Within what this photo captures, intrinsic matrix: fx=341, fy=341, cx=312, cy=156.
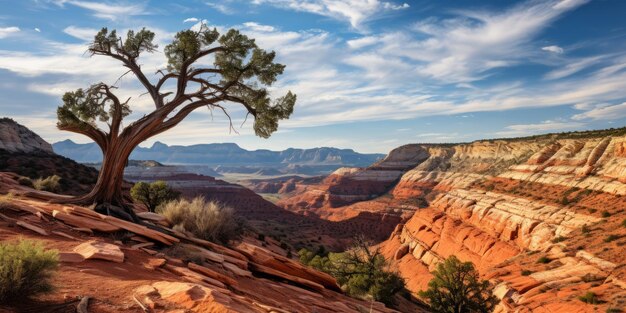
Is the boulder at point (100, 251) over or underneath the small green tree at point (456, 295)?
over

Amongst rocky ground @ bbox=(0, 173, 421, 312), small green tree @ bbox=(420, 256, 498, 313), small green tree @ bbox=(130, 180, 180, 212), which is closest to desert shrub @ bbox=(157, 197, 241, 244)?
rocky ground @ bbox=(0, 173, 421, 312)

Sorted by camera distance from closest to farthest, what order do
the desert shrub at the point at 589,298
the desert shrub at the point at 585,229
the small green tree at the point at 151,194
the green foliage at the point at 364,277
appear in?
the green foliage at the point at 364,277, the desert shrub at the point at 589,298, the small green tree at the point at 151,194, the desert shrub at the point at 585,229

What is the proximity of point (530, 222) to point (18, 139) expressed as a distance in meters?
68.3

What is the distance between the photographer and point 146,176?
4328 inches

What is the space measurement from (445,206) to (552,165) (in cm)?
1613

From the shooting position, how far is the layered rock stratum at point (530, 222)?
24484 mm

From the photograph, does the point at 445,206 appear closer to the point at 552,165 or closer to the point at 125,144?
the point at 552,165

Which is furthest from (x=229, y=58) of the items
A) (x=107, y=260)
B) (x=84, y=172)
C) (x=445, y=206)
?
(x=445, y=206)

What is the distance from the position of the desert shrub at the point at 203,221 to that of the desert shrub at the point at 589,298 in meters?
21.5

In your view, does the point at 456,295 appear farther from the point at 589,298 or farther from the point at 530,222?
the point at 530,222

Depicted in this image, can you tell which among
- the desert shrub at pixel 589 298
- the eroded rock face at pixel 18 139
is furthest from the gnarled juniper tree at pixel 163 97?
the eroded rock face at pixel 18 139

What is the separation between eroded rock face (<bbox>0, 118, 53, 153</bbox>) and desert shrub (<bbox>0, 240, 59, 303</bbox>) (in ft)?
171

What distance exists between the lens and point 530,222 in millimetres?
37812

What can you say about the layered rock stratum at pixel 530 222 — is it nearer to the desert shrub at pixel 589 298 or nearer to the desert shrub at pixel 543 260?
the desert shrub at pixel 543 260
